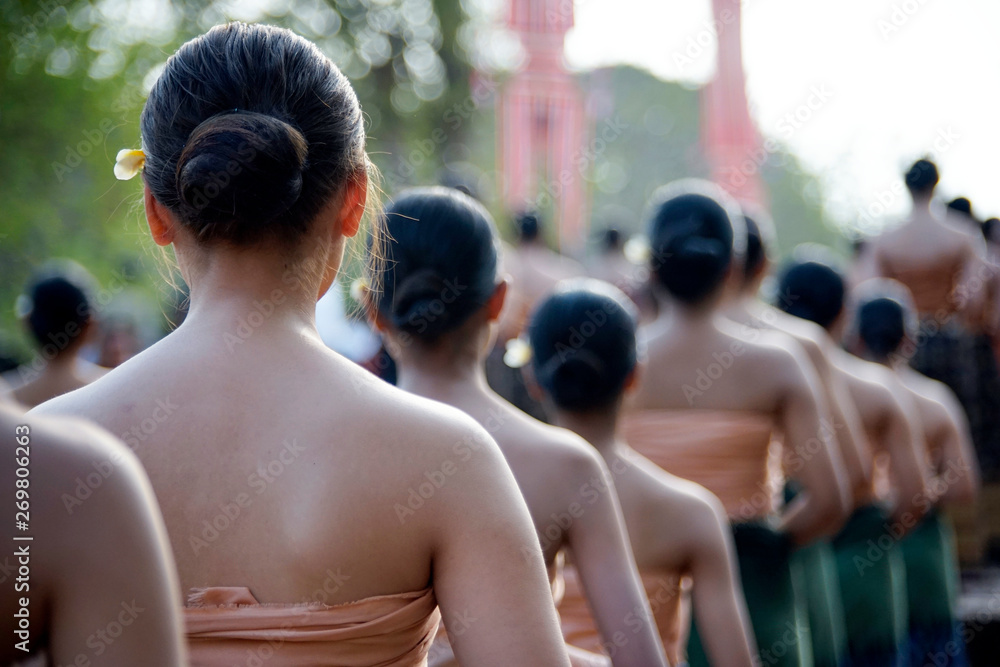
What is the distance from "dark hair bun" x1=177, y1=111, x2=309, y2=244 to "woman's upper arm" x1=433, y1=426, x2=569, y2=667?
0.42 metres

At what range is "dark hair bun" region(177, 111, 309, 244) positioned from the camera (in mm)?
1270

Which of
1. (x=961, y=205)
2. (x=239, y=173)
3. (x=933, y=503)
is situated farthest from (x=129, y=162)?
(x=961, y=205)

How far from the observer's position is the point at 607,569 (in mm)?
1951

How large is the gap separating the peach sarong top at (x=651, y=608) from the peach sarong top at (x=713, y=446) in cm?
82

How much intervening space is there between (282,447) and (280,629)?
219 mm

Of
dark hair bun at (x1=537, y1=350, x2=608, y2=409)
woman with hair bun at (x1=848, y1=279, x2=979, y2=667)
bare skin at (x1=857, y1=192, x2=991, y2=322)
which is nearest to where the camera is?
dark hair bun at (x1=537, y1=350, x2=608, y2=409)

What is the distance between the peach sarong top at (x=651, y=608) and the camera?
2.46 metres

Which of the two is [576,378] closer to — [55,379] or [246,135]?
[246,135]

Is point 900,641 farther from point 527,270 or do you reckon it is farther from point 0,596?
point 0,596

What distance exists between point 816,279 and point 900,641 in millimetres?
1871

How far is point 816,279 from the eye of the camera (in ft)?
15.8

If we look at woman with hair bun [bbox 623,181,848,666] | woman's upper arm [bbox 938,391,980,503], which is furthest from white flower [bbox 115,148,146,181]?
woman's upper arm [bbox 938,391,980,503]

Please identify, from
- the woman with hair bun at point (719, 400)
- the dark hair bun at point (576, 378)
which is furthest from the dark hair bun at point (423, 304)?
the woman with hair bun at point (719, 400)

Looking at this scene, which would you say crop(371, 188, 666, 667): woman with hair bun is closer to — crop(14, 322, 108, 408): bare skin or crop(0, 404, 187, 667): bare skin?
crop(0, 404, 187, 667): bare skin
